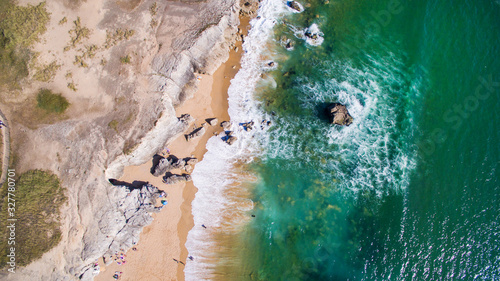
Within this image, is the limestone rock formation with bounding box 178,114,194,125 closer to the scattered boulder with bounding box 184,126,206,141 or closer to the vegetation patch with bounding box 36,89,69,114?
the scattered boulder with bounding box 184,126,206,141

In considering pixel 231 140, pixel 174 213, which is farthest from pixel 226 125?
pixel 174 213

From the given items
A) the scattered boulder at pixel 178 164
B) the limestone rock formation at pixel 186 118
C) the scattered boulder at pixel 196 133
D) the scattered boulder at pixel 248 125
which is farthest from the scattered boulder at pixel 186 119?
the scattered boulder at pixel 248 125

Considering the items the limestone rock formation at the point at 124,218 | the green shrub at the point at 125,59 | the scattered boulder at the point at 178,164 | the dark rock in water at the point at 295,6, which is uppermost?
the dark rock in water at the point at 295,6

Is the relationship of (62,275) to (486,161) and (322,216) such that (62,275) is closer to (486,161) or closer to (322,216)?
(322,216)

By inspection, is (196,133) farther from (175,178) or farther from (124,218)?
(124,218)

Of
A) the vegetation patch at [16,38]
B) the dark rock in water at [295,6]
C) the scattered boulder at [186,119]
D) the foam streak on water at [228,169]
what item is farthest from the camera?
the dark rock in water at [295,6]

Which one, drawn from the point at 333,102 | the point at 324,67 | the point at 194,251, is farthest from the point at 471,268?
the point at 194,251

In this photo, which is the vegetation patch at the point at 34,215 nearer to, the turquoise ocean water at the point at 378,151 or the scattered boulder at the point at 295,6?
the turquoise ocean water at the point at 378,151
